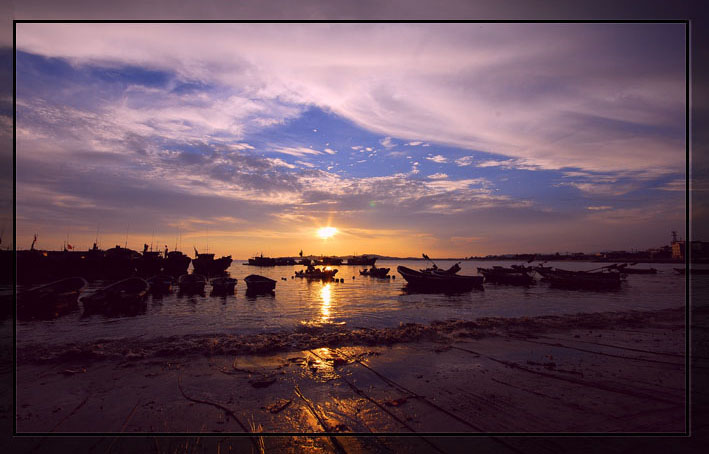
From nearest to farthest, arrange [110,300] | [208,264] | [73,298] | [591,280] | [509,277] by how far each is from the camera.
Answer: [110,300] → [73,298] → [591,280] → [509,277] → [208,264]

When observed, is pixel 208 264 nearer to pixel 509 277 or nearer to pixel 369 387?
pixel 509 277

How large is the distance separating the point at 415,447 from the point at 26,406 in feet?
27.9

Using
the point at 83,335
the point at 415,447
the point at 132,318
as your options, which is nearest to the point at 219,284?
the point at 132,318

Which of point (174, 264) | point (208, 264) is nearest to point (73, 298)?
point (174, 264)

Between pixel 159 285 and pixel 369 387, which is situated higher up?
pixel 369 387

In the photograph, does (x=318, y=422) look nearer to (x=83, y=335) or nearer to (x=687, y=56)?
(x=687, y=56)

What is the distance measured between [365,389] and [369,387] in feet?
0.53

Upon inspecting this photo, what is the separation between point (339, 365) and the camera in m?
10.2

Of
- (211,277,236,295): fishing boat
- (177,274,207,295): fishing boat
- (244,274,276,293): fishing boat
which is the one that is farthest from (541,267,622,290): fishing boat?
(177,274,207,295): fishing boat

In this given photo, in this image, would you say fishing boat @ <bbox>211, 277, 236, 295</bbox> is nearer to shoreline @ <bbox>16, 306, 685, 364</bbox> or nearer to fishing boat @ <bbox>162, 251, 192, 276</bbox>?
shoreline @ <bbox>16, 306, 685, 364</bbox>

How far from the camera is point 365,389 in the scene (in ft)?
26.3

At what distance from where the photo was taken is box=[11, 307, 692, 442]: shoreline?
618 centimetres

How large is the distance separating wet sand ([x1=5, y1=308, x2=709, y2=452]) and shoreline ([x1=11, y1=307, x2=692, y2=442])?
0.04 metres

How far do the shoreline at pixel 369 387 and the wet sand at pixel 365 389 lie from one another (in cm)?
4
